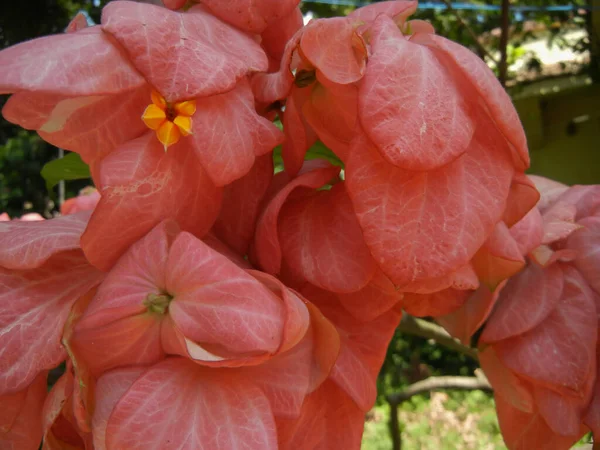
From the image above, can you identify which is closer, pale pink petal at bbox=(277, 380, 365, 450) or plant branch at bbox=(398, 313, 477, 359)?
pale pink petal at bbox=(277, 380, 365, 450)

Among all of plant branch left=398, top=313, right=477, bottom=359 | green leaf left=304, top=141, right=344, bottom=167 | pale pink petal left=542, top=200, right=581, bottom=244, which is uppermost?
green leaf left=304, top=141, right=344, bottom=167

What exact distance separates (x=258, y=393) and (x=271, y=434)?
0.02 metres

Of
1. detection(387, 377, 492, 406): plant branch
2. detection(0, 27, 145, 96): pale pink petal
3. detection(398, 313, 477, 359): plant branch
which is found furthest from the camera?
detection(387, 377, 492, 406): plant branch

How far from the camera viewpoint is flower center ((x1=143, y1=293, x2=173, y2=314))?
0.23 m

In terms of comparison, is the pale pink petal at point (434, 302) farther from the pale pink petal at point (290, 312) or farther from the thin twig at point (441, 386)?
the thin twig at point (441, 386)

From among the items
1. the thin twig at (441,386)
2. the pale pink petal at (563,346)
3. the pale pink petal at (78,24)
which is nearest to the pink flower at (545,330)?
the pale pink petal at (563,346)

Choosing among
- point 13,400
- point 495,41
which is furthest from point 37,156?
point 13,400

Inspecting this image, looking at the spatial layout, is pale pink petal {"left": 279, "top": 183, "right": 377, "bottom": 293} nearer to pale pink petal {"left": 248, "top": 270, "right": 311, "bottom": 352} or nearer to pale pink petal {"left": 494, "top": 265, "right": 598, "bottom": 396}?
pale pink petal {"left": 248, "top": 270, "right": 311, "bottom": 352}

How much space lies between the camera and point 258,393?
0.24m

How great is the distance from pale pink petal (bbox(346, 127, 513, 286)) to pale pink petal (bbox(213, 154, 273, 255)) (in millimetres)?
55

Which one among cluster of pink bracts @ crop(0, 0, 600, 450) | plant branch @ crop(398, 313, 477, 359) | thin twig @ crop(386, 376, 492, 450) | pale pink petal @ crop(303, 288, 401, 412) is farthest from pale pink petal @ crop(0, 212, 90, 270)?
thin twig @ crop(386, 376, 492, 450)

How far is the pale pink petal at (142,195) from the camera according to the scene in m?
0.23

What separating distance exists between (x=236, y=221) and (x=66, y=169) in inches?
7.4

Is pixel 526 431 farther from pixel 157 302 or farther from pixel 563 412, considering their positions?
pixel 157 302
